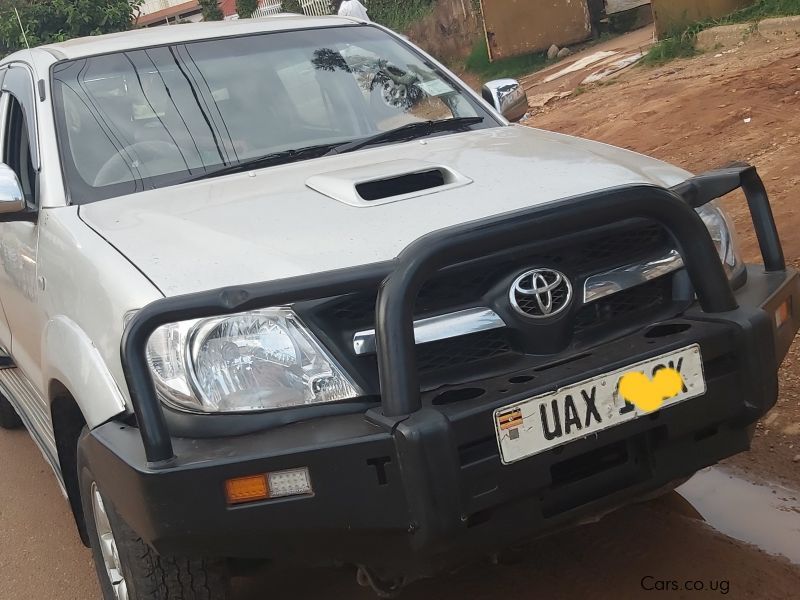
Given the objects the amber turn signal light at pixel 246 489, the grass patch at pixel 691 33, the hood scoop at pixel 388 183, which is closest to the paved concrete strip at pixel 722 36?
the grass patch at pixel 691 33

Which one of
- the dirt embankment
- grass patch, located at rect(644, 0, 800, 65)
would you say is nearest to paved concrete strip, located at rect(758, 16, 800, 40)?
the dirt embankment

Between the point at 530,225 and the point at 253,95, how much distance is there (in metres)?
1.69

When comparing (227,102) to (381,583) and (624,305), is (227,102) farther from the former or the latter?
(381,583)

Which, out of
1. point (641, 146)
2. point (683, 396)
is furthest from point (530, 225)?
point (641, 146)

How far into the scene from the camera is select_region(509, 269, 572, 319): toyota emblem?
7.60 feet

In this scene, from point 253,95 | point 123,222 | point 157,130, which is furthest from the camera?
point 253,95

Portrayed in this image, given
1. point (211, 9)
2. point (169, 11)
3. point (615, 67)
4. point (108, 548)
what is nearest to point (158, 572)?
point (108, 548)

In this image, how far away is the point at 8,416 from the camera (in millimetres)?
5184

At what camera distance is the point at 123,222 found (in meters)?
2.76

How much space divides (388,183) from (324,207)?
0.76 feet

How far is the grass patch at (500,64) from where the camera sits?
14844 millimetres

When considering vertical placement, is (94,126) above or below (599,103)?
above

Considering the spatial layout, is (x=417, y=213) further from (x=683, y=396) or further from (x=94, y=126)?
(x=94, y=126)

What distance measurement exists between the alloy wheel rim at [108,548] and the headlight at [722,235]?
1.88 metres
